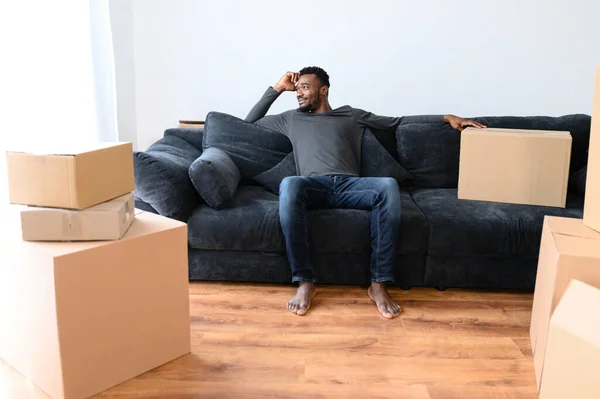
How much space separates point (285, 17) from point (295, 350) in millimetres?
2381

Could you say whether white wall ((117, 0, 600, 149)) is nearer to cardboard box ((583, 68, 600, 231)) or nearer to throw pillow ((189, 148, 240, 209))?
throw pillow ((189, 148, 240, 209))

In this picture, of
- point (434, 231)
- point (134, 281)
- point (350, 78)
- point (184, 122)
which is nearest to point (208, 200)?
point (134, 281)

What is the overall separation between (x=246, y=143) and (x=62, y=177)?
1.39 metres

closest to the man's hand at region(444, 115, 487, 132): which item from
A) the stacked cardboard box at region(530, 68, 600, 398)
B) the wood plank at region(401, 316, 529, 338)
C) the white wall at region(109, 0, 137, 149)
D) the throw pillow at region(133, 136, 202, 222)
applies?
the stacked cardboard box at region(530, 68, 600, 398)

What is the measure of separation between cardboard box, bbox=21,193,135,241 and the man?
35.6 inches

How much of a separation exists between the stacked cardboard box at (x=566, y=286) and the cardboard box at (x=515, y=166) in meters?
0.60

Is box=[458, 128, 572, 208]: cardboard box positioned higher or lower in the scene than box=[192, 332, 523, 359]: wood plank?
higher

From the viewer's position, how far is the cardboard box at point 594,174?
6.07 ft

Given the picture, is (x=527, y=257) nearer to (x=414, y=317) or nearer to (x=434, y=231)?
(x=434, y=231)

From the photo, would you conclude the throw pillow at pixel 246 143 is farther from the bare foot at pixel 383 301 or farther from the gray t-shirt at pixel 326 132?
the bare foot at pixel 383 301

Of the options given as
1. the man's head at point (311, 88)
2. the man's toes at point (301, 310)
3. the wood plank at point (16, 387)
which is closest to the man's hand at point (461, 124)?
the man's head at point (311, 88)

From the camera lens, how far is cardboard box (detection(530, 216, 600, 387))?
5.63 ft

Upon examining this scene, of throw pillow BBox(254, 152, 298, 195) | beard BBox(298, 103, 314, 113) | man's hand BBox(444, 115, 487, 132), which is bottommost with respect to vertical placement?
throw pillow BBox(254, 152, 298, 195)

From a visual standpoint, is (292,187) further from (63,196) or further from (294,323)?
(63,196)
